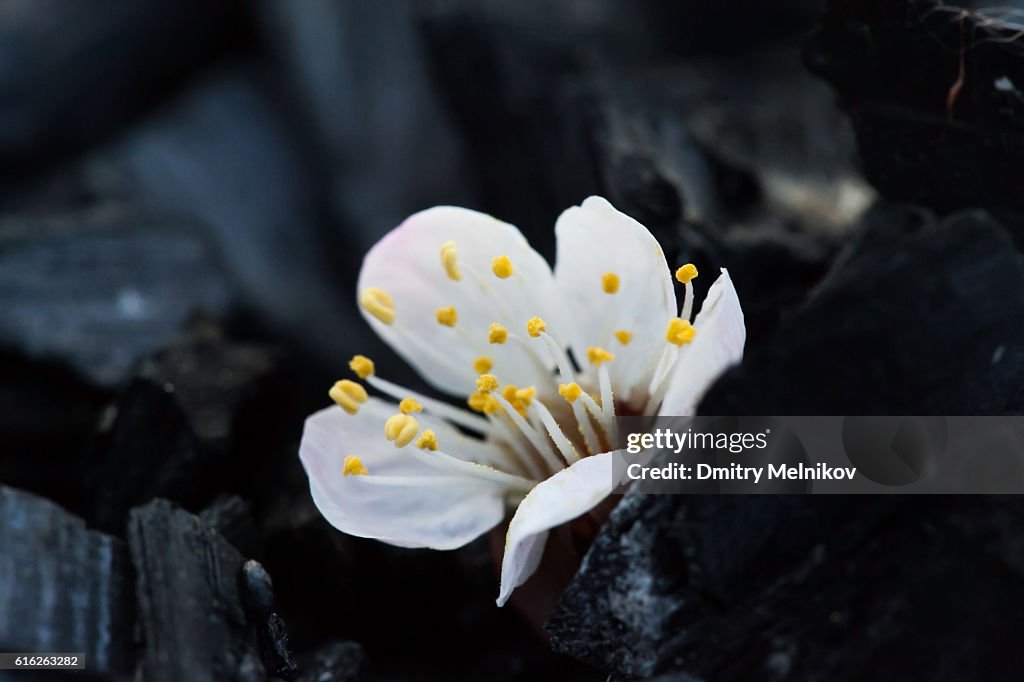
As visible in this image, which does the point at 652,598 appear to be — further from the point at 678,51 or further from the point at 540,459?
the point at 678,51

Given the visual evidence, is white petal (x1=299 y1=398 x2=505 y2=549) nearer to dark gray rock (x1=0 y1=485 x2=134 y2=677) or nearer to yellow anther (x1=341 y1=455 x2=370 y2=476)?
yellow anther (x1=341 y1=455 x2=370 y2=476)

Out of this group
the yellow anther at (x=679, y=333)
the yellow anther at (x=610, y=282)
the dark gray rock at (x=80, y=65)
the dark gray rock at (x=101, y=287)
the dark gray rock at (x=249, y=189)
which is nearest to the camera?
the yellow anther at (x=679, y=333)

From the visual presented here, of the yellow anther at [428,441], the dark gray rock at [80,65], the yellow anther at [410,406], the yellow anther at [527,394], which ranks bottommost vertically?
the yellow anther at [428,441]

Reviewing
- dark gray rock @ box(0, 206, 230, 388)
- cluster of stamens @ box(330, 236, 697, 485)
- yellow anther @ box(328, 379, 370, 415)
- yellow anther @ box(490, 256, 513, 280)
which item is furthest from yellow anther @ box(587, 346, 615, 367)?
dark gray rock @ box(0, 206, 230, 388)

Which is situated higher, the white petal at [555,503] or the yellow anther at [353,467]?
the white petal at [555,503]

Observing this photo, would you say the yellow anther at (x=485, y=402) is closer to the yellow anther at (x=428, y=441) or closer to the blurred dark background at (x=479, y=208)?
the yellow anther at (x=428, y=441)

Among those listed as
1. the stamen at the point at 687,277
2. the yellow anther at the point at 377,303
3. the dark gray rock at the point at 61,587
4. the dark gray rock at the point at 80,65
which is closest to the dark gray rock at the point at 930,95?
the stamen at the point at 687,277
